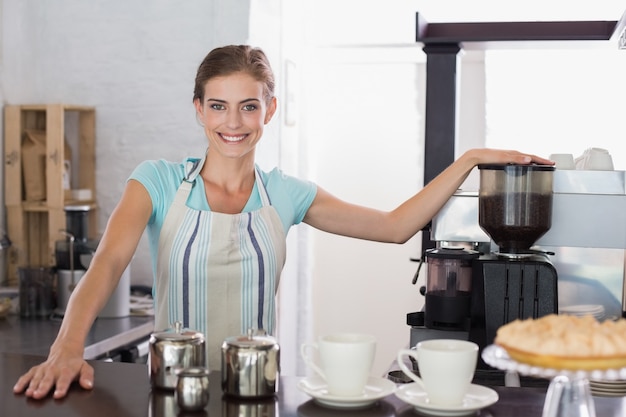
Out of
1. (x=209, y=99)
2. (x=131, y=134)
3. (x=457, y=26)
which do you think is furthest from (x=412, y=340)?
(x=131, y=134)

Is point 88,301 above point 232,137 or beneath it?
beneath

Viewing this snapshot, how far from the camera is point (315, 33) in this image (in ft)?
17.2

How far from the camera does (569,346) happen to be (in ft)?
3.92

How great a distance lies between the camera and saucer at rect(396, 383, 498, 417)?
1457mm

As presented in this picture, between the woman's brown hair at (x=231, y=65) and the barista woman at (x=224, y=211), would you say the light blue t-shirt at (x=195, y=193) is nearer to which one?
the barista woman at (x=224, y=211)

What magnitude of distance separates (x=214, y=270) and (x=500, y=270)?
73 centimetres

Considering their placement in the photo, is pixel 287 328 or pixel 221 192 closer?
pixel 221 192

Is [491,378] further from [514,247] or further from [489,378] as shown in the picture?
[514,247]

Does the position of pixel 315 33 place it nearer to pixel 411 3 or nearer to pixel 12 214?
pixel 411 3

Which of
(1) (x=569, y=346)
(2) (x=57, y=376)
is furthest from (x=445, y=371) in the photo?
(2) (x=57, y=376)

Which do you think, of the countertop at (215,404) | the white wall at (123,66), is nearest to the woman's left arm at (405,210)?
the countertop at (215,404)

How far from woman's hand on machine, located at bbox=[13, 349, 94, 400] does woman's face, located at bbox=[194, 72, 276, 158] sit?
78cm

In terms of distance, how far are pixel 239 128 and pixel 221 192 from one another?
0.64 feet

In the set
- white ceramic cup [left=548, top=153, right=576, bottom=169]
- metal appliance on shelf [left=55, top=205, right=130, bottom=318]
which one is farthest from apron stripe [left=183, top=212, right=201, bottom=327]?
metal appliance on shelf [left=55, top=205, right=130, bottom=318]
